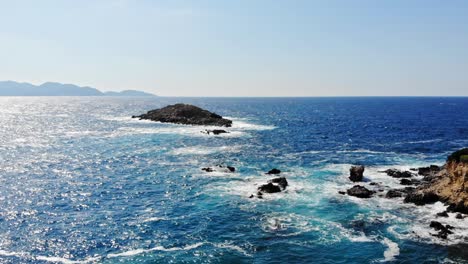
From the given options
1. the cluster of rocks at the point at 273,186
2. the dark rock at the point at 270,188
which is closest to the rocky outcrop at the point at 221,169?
the cluster of rocks at the point at 273,186

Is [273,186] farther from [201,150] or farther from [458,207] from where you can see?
[201,150]

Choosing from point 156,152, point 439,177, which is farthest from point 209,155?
point 439,177

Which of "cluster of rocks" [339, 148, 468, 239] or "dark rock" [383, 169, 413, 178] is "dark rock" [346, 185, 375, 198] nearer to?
"cluster of rocks" [339, 148, 468, 239]

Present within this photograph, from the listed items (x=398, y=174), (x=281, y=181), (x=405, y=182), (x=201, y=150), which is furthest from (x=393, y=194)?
(x=201, y=150)

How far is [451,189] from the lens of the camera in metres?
55.2

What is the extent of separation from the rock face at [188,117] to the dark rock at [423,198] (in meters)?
107

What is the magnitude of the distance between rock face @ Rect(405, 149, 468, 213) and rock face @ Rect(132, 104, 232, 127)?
106502 millimetres

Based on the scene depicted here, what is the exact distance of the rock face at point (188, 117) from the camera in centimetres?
16345

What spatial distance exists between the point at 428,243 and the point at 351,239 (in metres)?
8.69

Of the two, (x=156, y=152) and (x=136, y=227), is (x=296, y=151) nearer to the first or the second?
(x=156, y=152)

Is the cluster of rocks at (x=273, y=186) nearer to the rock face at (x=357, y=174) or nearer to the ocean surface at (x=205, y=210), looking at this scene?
the ocean surface at (x=205, y=210)

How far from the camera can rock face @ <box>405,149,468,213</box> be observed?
172 ft

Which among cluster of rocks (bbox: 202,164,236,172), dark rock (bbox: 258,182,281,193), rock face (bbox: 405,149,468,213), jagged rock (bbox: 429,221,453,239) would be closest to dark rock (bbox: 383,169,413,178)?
rock face (bbox: 405,149,468,213)

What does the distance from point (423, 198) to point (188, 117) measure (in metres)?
127
